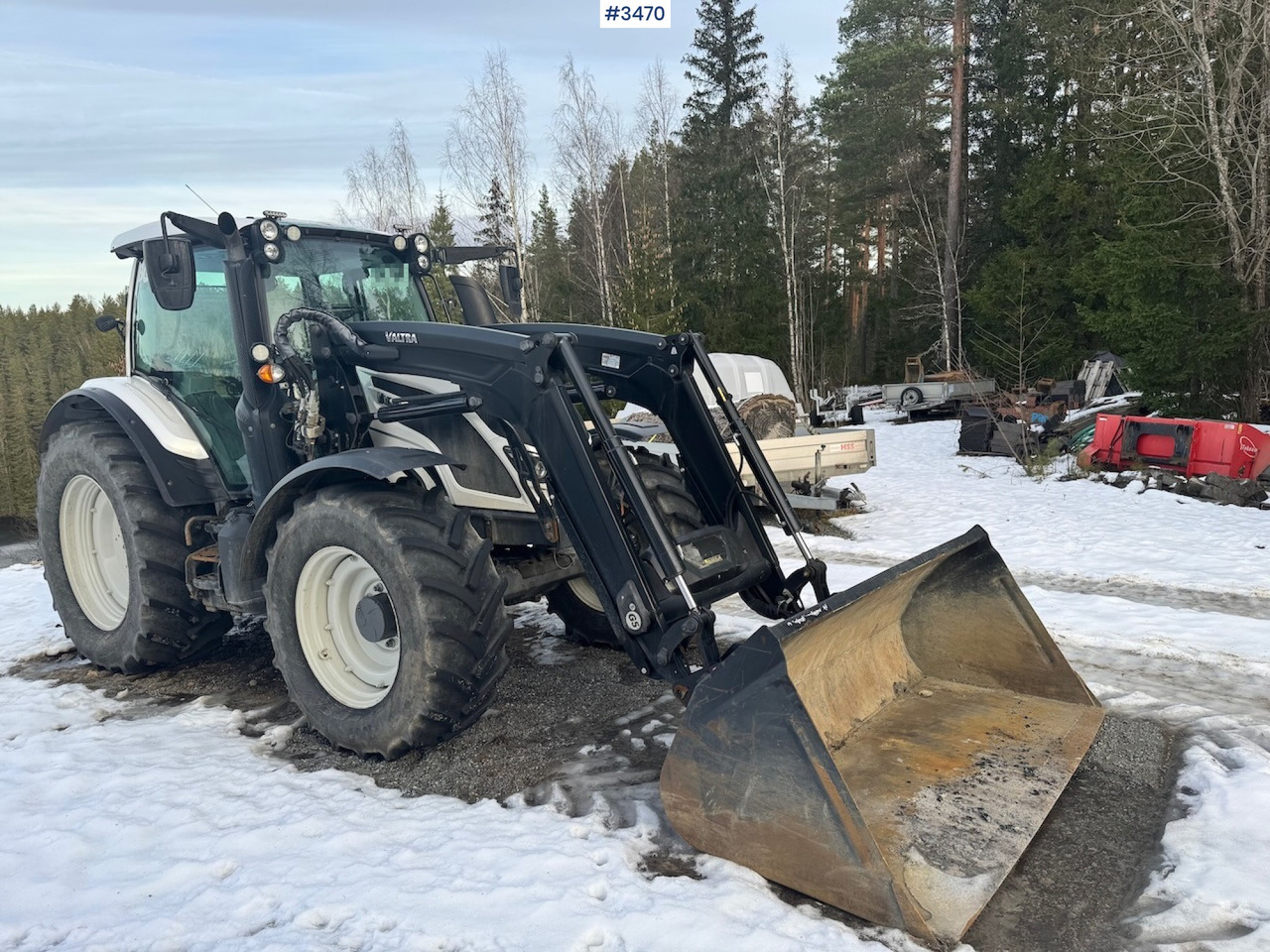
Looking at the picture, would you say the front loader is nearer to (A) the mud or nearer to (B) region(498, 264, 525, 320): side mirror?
(B) region(498, 264, 525, 320): side mirror

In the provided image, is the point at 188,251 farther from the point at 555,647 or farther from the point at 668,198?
the point at 668,198

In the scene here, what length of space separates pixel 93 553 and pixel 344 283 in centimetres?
249

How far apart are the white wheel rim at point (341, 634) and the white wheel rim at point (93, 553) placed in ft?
7.13

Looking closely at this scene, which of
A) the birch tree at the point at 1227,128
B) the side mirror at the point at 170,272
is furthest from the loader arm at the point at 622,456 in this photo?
the birch tree at the point at 1227,128

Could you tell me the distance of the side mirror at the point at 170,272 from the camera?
12.9 ft

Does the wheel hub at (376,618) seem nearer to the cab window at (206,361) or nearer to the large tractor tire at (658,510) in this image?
the large tractor tire at (658,510)

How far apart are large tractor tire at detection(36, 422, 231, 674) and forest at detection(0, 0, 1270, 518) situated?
14935 millimetres

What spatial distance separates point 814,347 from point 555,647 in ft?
99.4

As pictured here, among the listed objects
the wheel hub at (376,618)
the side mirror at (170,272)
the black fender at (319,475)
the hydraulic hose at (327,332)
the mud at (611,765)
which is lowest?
the mud at (611,765)

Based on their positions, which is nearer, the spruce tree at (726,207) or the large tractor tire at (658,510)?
the large tractor tire at (658,510)

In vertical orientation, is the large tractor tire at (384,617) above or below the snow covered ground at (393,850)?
above

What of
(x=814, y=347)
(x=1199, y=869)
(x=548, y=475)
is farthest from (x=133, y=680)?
(x=814, y=347)

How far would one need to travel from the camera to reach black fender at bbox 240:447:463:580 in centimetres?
357

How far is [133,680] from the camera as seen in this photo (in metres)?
5.07
